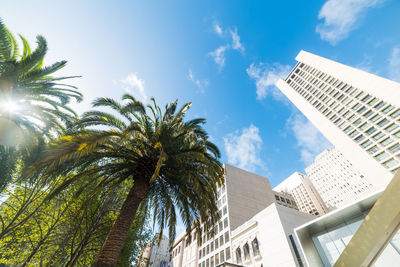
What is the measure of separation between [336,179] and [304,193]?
1795cm

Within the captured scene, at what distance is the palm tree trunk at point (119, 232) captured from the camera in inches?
232

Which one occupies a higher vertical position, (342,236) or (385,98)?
(385,98)

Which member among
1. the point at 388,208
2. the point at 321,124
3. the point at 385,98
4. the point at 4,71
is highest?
the point at 321,124

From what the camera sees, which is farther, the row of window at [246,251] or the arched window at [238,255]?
the arched window at [238,255]

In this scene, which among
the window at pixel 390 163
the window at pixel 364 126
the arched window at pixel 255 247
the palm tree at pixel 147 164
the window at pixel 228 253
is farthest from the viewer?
the window at pixel 364 126

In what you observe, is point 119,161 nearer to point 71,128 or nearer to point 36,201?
point 71,128

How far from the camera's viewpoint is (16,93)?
7.96m

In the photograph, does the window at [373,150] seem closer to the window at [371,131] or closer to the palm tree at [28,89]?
the window at [371,131]

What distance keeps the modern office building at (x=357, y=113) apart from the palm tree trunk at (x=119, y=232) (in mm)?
47645

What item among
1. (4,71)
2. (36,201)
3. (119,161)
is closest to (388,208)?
(119,161)

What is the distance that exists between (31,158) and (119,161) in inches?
169

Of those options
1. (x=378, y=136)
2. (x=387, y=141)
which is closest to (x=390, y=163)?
(x=387, y=141)

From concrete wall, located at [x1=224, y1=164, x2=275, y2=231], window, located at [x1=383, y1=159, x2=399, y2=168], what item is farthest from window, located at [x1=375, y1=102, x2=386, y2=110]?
concrete wall, located at [x1=224, y1=164, x2=275, y2=231]

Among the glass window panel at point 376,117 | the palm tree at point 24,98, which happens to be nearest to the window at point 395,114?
the glass window panel at point 376,117
